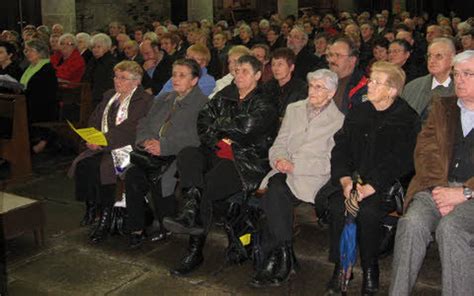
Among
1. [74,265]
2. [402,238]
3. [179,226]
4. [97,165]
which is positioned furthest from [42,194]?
[402,238]

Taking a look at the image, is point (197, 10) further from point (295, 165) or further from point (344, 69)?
point (295, 165)

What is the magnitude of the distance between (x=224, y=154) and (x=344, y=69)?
1.56 meters

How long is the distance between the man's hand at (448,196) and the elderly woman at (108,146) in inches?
99.5

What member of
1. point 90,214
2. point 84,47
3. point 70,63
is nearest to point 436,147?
point 90,214

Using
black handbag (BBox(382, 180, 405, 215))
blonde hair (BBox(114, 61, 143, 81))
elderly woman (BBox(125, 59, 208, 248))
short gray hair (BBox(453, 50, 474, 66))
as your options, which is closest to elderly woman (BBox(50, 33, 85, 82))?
blonde hair (BBox(114, 61, 143, 81))

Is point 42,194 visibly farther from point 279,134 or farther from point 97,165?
point 279,134

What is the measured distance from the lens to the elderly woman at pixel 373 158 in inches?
152

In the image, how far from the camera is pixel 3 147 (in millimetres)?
6508

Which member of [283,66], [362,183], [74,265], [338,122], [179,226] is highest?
[283,66]

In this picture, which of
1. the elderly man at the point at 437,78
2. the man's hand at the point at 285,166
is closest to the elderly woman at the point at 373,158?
the man's hand at the point at 285,166

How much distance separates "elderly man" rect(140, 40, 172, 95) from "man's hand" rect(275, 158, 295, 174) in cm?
351

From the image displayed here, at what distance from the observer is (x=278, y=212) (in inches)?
164

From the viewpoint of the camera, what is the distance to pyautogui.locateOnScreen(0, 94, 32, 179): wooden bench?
6.46 metres

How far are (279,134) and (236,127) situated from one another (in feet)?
1.01
